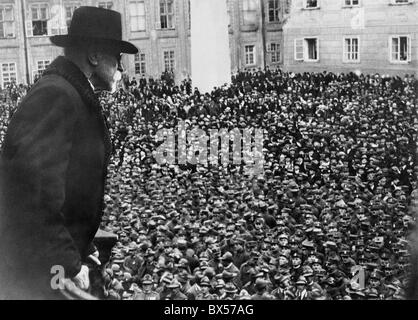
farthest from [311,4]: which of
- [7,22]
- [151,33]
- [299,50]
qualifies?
[7,22]

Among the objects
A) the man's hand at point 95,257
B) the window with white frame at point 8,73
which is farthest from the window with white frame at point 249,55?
the man's hand at point 95,257

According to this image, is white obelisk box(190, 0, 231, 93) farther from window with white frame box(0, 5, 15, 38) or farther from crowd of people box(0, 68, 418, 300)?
window with white frame box(0, 5, 15, 38)

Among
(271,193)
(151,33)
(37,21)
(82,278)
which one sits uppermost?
(37,21)

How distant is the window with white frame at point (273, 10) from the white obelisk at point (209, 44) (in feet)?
1.87

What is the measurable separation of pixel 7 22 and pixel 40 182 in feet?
15.6

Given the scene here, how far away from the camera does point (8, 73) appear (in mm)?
7320

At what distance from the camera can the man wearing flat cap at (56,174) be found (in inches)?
123

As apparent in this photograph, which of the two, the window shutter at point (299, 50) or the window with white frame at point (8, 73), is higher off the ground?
the window shutter at point (299, 50)

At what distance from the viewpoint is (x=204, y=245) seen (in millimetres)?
6988

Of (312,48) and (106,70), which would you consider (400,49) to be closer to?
(312,48)

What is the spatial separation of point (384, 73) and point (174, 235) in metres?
3.18

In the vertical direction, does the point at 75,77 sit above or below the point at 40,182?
above

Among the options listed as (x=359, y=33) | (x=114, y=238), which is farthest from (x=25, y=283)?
(x=359, y=33)

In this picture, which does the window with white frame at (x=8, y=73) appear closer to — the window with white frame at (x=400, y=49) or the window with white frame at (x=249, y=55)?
the window with white frame at (x=249, y=55)
